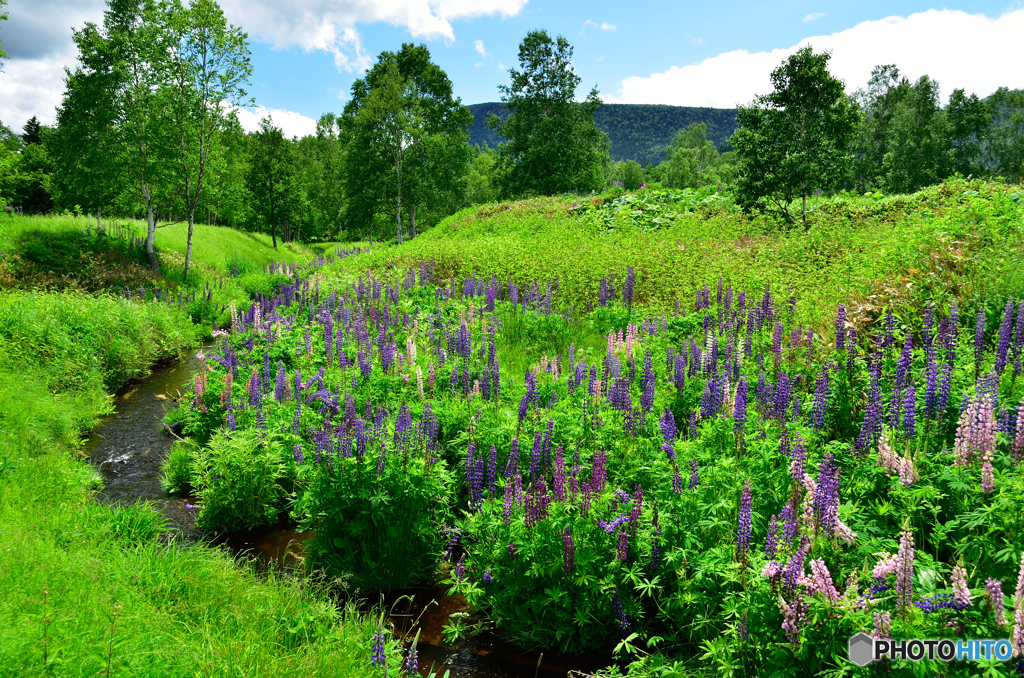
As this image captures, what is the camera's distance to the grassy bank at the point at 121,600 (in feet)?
10.1

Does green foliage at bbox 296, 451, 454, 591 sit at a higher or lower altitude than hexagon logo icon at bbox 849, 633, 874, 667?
lower

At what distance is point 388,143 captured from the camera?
121 feet

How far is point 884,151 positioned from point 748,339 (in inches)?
2984

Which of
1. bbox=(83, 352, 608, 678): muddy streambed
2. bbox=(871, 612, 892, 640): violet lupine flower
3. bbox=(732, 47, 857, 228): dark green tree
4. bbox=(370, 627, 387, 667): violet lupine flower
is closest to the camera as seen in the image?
bbox=(871, 612, 892, 640): violet lupine flower

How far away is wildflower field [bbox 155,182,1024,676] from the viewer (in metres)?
3.07

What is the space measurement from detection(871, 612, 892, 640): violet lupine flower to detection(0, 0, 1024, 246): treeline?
1756cm

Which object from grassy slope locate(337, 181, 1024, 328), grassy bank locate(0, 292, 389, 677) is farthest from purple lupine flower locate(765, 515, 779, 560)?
grassy slope locate(337, 181, 1024, 328)

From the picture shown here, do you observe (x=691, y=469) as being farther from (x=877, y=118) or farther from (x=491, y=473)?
(x=877, y=118)

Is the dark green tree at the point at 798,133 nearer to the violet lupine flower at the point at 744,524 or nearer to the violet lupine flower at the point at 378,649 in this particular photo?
the violet lupine flower at the point at 744,524

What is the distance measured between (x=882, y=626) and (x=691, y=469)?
6.03ft

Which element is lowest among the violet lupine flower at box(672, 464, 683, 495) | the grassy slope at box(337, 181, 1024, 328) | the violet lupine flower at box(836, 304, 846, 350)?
the violet lupine flower at box(672, 464, 683, 495)

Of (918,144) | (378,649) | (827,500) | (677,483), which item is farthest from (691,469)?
(918,144)

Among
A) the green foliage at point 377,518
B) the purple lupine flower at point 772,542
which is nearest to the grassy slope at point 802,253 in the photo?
the purple lupine flower at point 772,542

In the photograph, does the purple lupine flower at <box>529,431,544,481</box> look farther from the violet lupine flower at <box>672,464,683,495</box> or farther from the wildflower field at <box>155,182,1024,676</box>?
the violet lupine flower at <box>672,464,683,495</box>
